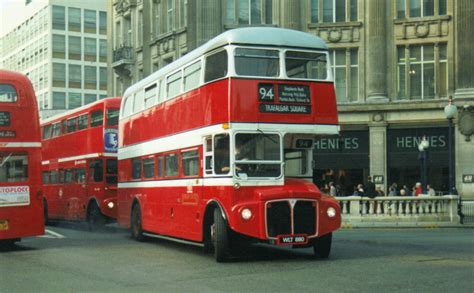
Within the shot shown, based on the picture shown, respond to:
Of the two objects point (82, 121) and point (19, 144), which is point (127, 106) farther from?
point (82, 121)

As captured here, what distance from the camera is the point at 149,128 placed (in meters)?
19.8

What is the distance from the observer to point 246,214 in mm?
14250

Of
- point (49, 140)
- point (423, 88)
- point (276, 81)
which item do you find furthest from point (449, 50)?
point (276, 81)

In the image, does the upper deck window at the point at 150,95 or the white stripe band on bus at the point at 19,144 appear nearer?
the white stripe band on bus at the point at 19,144

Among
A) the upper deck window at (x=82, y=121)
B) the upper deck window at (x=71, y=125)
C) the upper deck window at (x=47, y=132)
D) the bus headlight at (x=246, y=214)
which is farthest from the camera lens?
the upper deck window at (x=47, y=132)

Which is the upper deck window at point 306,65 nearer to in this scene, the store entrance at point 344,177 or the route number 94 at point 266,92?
the route number 94 at point 266,92

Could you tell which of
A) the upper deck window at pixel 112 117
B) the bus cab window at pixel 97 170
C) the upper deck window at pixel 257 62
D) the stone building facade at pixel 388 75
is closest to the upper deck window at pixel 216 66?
the upper deck window at pixel 257 62

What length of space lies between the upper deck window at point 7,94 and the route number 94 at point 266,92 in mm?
6925

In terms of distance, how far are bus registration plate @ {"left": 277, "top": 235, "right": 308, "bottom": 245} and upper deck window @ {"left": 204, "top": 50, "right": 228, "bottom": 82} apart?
338cm

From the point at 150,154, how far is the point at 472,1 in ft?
85.8

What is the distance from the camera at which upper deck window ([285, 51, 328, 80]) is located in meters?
15.2

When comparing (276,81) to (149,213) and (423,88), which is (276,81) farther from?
(423,88)

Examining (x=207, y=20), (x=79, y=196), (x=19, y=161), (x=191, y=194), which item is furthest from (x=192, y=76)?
(x=207, y=20)

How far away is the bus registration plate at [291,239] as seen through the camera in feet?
46.9
